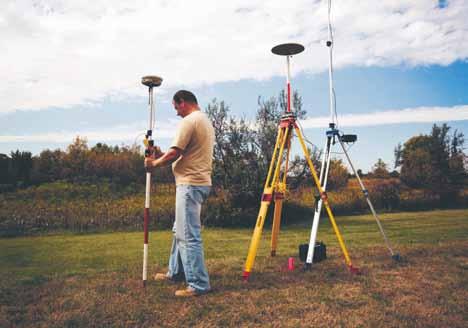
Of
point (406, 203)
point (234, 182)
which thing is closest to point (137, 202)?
point (234, 182)

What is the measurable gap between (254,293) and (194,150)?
1.80 metres

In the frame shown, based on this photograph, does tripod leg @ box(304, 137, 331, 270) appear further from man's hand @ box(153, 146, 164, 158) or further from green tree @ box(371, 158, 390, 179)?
green tree @ box(371, 158, 390, 179)

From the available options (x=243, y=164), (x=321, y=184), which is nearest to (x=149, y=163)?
(x=321, y=184)

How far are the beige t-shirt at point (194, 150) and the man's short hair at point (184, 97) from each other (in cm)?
22

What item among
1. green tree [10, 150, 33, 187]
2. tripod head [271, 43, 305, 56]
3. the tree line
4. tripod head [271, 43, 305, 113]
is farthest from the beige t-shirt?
green tree [10, 150, 33, 187]

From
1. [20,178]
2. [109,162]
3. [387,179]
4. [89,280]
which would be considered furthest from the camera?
[387,179]

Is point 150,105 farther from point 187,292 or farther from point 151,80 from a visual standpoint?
point 187,292

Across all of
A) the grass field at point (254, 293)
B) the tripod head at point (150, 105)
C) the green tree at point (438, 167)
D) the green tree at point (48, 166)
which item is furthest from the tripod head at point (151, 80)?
the green tree at point (438, 167)

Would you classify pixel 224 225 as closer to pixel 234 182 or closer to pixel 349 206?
pixel 234 182

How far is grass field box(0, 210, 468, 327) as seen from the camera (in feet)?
11.1

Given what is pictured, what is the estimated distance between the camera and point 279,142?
544cm

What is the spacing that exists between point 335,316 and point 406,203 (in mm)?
17923

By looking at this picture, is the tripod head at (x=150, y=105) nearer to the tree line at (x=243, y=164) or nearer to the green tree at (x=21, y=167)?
the tree line at (x=243, y=164)

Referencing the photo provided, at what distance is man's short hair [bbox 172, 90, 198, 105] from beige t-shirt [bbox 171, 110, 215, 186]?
22 centimetres
